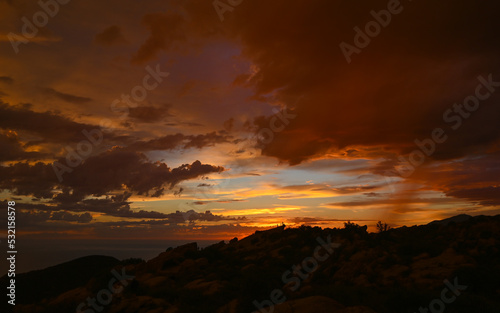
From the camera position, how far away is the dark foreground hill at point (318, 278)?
57.7 feet

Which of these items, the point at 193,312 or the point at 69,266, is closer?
the point at 193,312

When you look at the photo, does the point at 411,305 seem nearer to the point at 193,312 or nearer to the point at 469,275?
the point at 469,275

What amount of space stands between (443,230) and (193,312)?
35.5 m

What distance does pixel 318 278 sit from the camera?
29.6 m

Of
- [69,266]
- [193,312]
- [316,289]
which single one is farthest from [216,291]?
[69,266]

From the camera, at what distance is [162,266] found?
36688 mm

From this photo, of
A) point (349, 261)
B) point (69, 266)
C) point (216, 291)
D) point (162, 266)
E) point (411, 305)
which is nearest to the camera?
point (411, 305)

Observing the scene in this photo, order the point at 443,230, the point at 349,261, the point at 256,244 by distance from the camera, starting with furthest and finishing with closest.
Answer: the point at 256,244 → the point at 443,230 → the point at 349,261

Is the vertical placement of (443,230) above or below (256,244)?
above

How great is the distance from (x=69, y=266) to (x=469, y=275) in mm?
66863

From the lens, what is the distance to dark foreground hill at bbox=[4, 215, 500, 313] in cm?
1758

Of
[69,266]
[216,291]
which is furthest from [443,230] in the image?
[69,266]

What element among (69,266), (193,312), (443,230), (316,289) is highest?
(443,230)

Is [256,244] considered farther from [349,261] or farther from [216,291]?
[216,291]
